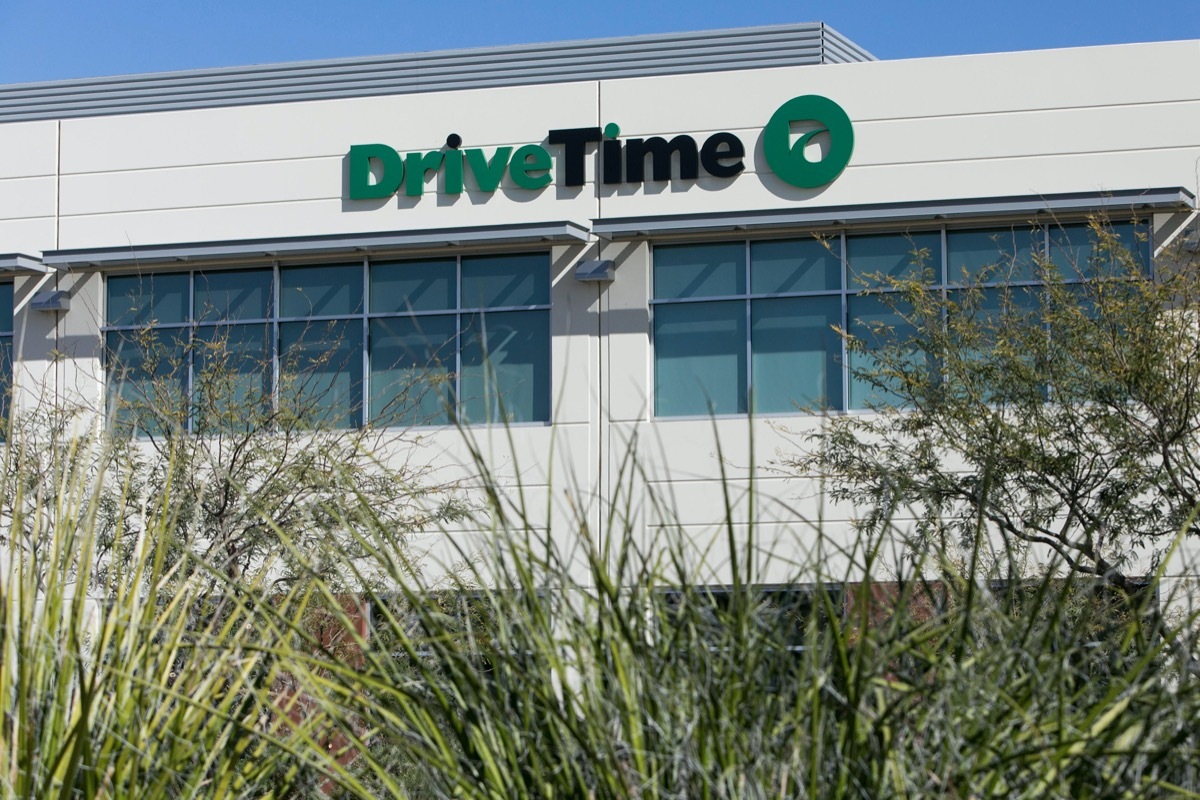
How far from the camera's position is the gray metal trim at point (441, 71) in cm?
2589

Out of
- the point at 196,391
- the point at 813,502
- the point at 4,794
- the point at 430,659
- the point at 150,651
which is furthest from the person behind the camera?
the point at 813,502

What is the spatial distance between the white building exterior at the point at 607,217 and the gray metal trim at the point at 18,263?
0.04 m

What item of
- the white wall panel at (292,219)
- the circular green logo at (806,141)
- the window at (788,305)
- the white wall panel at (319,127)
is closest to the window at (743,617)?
the window at (788,305)

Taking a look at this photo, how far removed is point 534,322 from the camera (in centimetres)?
2086

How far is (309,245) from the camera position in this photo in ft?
69.5

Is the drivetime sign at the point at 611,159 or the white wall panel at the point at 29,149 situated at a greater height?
the white wall panel at the point at 29,149

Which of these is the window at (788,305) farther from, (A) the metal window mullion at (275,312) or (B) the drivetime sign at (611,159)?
(A) the metal window mullion at (275,312)

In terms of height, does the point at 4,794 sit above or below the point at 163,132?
below

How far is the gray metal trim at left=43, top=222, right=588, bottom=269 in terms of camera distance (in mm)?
20547

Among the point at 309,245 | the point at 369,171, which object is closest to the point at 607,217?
the point at 369,171

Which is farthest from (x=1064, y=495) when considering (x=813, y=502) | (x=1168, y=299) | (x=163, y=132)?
Result: (x=163, y=132)

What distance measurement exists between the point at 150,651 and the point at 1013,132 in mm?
17295

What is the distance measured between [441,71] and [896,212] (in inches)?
436

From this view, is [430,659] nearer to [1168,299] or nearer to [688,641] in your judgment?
[688,641]
